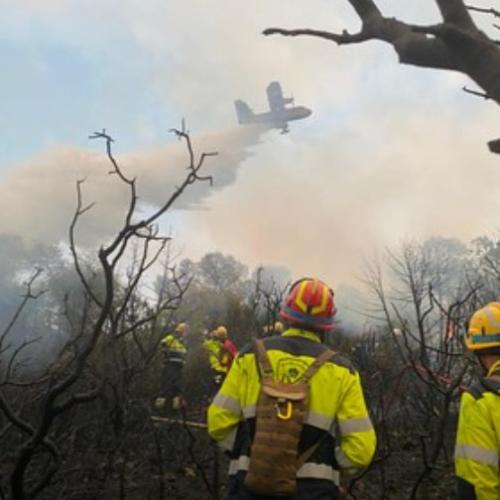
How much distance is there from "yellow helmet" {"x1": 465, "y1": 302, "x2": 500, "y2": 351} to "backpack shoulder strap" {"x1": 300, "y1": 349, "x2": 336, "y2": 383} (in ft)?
2.20

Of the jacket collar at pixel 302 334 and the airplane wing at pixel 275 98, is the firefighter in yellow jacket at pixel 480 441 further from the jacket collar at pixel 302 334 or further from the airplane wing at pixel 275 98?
the airplane wing at pixel 275 98

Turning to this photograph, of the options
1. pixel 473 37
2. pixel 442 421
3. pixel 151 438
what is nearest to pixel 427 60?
pixel 473 37

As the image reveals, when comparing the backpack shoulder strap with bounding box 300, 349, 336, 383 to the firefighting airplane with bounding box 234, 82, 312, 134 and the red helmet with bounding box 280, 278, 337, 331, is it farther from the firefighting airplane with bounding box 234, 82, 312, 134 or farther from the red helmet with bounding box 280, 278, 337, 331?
the firefighting airplane with bounding box 234, 82, 312, 134

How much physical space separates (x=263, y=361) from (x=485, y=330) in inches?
41.6

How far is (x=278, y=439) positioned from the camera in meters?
3.00

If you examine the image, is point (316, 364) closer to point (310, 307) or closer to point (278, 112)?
point (310, 307)

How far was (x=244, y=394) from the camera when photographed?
3227mm

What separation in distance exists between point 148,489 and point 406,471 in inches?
128

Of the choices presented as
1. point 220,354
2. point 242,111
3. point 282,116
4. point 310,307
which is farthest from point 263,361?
point 242,111

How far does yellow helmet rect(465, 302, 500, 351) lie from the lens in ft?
9.80

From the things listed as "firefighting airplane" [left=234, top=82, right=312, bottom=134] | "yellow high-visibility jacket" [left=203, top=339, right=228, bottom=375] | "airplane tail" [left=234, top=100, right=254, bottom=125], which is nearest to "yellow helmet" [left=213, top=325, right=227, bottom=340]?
"yellow high-visibility jacket" [left=203, top=339, right=228, bottom=375]

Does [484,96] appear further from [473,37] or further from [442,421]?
[442,421]

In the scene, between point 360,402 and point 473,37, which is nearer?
point 473,37

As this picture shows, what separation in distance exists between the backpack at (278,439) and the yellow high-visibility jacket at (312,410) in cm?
6
